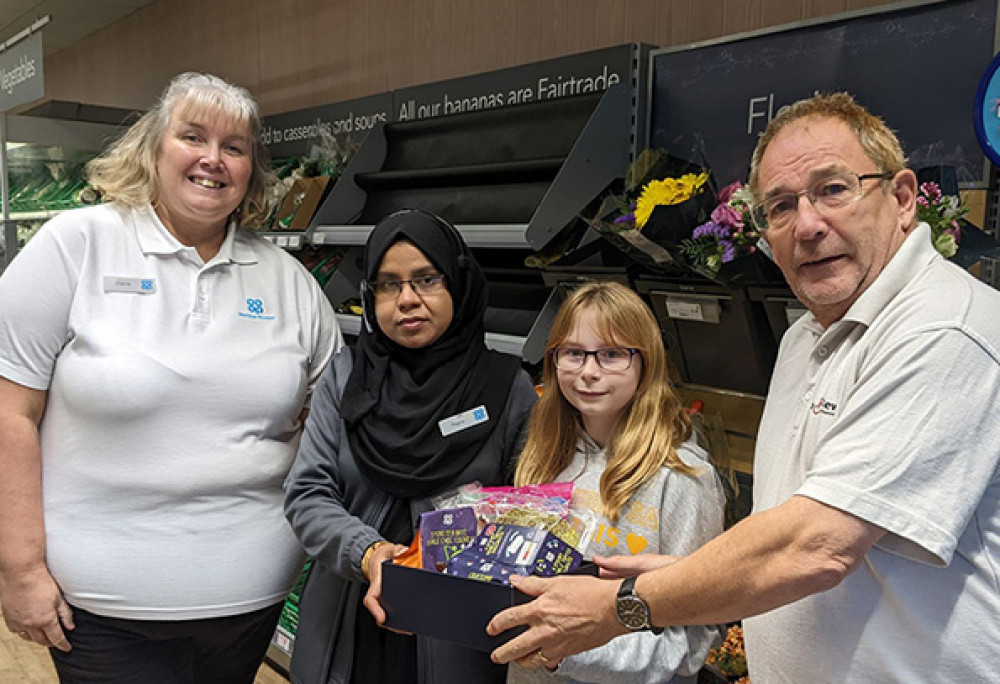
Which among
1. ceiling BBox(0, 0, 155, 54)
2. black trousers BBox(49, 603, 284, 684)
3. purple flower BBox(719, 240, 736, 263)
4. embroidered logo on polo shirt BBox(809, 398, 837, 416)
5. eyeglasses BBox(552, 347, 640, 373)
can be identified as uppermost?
ceiling BBox(0, 0, 155, 54)

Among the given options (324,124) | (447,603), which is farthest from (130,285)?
(324,124)

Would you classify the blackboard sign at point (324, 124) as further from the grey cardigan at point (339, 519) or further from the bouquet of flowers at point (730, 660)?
the bouquet of flowers at point (730, 660)

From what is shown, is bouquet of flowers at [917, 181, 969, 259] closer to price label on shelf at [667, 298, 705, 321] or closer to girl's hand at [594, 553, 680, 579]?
price label on shelf at [667, 298, 705, 321]

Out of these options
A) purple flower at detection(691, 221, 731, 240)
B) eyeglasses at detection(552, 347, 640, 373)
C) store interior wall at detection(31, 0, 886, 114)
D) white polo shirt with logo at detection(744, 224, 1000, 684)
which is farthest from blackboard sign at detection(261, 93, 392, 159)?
white polo shirt with logo at detection(744, 224, 1000, 684)

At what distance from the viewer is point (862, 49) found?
7.93 feet

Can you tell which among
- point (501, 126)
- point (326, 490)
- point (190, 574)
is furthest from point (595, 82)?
point (190, 574)

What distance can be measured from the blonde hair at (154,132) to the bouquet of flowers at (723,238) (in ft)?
3.80

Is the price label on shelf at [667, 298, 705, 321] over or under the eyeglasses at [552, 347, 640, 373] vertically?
over

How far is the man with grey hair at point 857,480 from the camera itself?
1.07 m

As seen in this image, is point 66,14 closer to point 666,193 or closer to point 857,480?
point 666,193

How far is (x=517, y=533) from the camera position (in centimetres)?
147

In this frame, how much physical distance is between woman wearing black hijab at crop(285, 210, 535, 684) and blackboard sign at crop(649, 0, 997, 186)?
1297mm

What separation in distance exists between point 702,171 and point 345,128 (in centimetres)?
268

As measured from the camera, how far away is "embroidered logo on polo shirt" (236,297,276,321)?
6.52 ft
